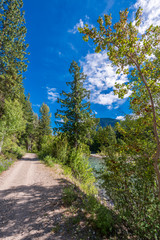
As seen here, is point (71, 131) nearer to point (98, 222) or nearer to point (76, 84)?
point (76, 84)

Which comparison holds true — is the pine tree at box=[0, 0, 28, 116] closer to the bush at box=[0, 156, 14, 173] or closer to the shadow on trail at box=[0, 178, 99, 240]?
the bush at box=[0, 156, 14, 173]

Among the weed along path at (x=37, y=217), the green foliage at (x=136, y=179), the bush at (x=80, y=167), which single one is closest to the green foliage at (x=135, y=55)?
the green foliage at (x=136, y=179)

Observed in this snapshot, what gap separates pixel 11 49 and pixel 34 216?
1446cm

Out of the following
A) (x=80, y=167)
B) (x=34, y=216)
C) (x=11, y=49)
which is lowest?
(x=34, y=216)

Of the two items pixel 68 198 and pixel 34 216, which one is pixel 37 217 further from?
pixel 68 198

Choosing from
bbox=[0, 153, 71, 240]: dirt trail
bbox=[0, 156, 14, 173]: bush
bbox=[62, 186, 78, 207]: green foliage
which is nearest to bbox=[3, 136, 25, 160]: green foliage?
bbox=[0, 156, 14, 173]: bush

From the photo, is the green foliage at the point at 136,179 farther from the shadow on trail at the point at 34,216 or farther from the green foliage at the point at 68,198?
the green foliage at the point at 68,198

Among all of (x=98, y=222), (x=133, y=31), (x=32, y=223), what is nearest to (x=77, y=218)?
(x=98, y=222)

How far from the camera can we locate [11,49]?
1073 centimetres

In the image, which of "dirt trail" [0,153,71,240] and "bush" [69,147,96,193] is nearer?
"dirt trail" [0,153,71,240]

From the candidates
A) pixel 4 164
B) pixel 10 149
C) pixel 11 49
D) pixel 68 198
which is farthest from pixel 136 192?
pixel 10 149

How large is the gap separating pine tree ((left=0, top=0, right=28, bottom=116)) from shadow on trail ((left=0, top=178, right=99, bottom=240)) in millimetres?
10836

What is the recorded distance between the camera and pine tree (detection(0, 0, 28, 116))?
10344mm

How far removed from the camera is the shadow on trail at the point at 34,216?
9.23ft
